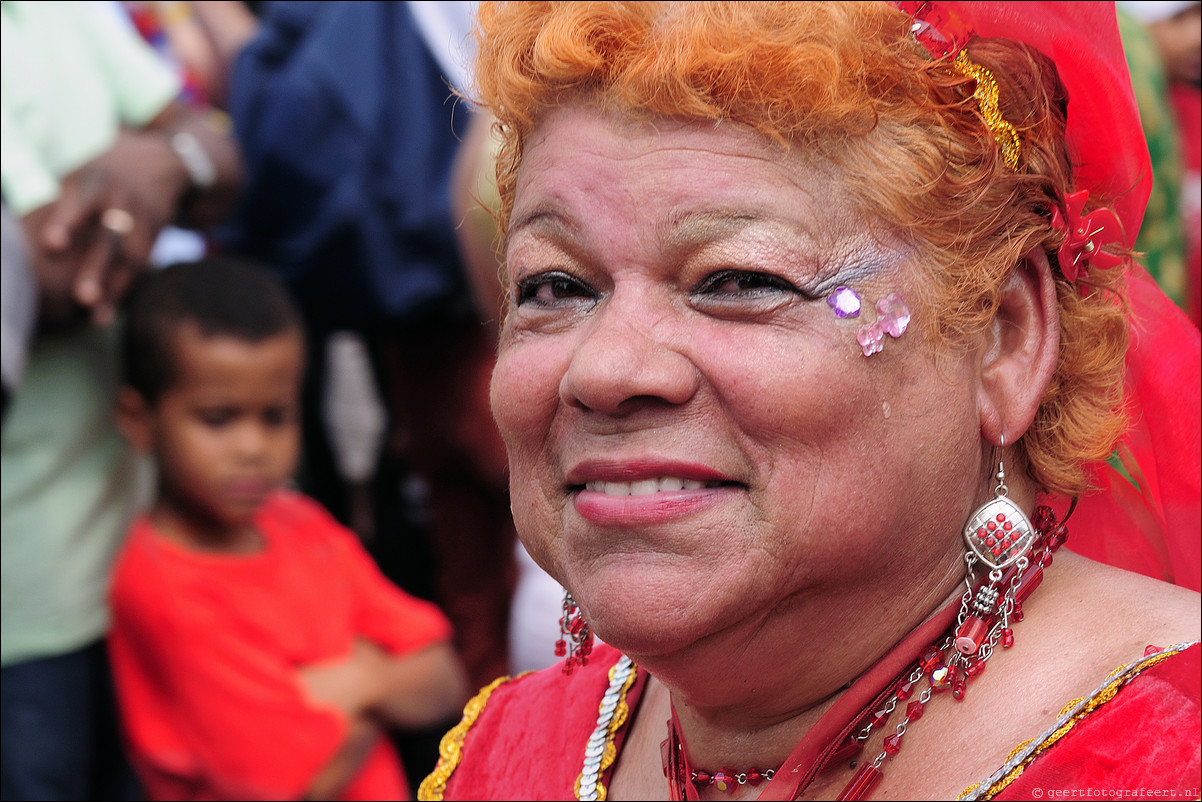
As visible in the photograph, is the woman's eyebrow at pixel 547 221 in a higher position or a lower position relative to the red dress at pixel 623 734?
higher

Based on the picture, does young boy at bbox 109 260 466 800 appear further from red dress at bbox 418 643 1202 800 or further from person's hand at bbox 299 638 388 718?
red dress at bbox 418 643 1202 800

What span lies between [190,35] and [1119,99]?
3.02 meters

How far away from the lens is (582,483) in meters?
1.66

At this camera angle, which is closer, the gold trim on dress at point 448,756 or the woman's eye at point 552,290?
the woman's eye at point 552,290

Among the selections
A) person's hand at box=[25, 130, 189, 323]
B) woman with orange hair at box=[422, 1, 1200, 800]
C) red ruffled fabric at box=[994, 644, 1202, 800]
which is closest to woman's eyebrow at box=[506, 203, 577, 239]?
woman with orange hair at box=[422, 1, 1200, 800]

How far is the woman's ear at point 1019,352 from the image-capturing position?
5.34ft

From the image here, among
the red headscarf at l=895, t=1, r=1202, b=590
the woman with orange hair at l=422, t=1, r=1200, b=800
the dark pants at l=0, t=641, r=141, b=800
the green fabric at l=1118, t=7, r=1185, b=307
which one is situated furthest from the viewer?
the green fabric at l=1118, t=7, r=1185, b=307

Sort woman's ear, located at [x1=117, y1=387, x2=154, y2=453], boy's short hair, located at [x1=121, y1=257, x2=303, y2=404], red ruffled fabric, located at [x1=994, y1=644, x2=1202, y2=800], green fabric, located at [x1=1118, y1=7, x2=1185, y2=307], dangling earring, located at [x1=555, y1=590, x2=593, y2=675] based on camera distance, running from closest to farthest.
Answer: red ruffled fabric, located at [x1=994, y1=644, x2=1202, y2=800], dangling earring, located at [x1=555, y1=590, x2=593, y2=675], green fabric, located at [x1=1118, y1=7, x2=1185, y2=307], woman's ear, located at [x1=117, y1=387, x2=154, y2=453], boy's short hair, located at [x1=121, y1=257, x2=303, y2=404]

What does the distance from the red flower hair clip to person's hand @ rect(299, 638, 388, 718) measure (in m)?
1.88

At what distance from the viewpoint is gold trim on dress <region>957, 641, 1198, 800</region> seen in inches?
57.1

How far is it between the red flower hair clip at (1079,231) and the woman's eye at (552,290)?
638mm

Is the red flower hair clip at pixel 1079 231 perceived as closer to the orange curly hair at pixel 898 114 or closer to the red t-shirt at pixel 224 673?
the orange curly hair at pixel 898 114

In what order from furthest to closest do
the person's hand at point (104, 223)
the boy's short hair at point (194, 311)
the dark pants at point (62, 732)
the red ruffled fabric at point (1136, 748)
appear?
the boy's short hair at point (194, 311)
the person's hand at point (104, 223)
the dark pants at point (62, 732)
the red ruffled fabric at point (1136, 748)

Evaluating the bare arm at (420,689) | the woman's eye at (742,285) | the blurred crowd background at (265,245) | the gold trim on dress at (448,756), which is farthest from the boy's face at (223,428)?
the woman's eye at (742,285)
